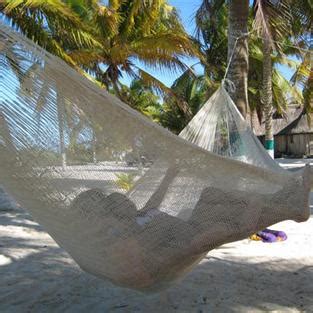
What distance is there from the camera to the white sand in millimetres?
2127

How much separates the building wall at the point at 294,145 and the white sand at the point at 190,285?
47.8 feet

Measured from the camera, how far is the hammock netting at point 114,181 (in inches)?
67.7

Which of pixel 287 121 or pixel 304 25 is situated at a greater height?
pixel 304 25

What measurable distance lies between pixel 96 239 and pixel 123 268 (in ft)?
0.49

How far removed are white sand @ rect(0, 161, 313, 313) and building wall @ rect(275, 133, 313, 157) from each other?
47.8 feet

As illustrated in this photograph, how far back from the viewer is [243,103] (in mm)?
4293

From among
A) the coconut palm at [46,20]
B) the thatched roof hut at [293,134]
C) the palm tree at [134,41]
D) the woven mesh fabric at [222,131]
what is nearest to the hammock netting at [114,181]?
the woven mesh fabric at [222,131]

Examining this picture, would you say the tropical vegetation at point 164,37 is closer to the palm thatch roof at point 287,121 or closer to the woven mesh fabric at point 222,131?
the woven mesh fabric at point 222,131

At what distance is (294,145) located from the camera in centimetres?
1792

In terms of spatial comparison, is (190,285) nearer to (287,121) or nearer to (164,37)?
(164,37)

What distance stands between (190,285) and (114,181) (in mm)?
845

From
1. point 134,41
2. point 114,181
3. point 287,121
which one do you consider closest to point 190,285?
point 114,181

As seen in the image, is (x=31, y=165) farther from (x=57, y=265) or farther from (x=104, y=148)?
(x=57, y=265)

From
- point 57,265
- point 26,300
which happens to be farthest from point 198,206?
point 57,265
